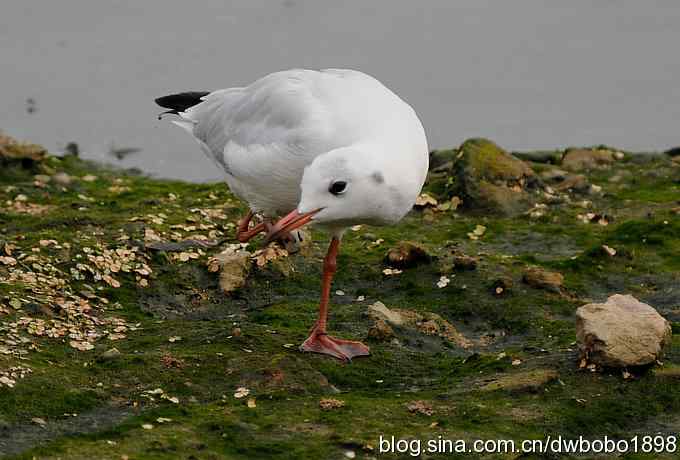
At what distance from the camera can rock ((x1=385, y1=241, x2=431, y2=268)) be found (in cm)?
948

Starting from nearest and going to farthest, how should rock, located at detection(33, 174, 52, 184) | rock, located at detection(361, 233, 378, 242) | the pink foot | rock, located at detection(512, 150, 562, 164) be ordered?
the pink foot → rock, located at detection(361, 233, 378, 242) → rock, located at detection(33, 174, 52, 184) → rock, located at detection(512, 150, 562, 164)

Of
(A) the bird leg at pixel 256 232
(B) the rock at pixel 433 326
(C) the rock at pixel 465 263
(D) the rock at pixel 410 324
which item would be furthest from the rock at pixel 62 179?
(B) the rock at pixel 433 326

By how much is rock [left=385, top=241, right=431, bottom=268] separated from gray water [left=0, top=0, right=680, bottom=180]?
5087mm

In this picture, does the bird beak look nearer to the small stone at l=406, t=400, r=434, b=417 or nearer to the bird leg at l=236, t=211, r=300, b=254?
the small stone at l=406, t=400, r=434, b=417

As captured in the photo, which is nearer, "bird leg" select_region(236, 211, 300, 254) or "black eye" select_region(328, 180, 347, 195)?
"black eye" select_region(328, 180, 347, 195)

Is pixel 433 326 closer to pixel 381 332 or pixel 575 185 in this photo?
pixel 381 332

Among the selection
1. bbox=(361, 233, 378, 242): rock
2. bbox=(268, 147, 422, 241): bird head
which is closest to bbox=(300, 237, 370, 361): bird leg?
bbox=(268, 147, 422, 241): bird head

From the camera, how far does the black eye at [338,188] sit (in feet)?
22.5

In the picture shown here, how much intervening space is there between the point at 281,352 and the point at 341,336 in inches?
30.2

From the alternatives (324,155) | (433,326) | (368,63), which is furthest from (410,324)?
(368,63)

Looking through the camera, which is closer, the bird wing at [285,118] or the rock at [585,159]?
the bird wing at [285,118]

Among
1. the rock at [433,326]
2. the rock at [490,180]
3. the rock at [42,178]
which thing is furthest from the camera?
the rock at [42,178]

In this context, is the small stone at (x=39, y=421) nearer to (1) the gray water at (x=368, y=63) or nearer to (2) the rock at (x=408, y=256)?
(2) the rock at (x=408, y=256)

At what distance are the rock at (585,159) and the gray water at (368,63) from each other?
49.9 inches
